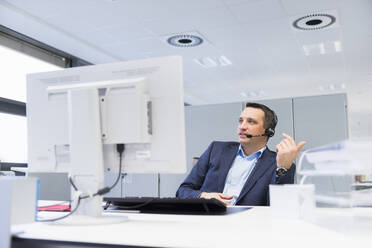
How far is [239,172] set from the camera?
6.56 ft

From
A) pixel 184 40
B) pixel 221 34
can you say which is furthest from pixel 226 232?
pixel 184 40

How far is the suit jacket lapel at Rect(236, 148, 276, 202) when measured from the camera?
6.01ft

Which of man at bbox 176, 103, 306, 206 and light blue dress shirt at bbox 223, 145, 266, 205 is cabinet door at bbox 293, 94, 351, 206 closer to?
man at bbox 176, 103, 306, 206

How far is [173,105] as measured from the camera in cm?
122

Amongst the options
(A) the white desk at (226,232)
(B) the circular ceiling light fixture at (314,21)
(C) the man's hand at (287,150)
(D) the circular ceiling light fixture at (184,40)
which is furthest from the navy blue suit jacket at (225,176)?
(D) the circular ceiling light fixture at (184,40)

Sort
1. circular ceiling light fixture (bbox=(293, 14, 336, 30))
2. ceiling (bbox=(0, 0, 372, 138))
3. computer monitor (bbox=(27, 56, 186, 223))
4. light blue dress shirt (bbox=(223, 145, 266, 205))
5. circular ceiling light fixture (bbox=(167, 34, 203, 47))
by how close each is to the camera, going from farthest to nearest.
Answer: circular ceiling light fixture (bbox=(167, 34, 203, 47))
circular ceiling light fixture (bbox=(293, 14, 336, 30))
ceiling (bbox=(0, 0, 372, 138))
light blue dress shirt (bbox=(223, 145, 266, 205))
computer monitor (bbox=(27, 56, 186, 223))

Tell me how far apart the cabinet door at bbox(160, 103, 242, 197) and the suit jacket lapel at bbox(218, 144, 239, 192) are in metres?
1.60

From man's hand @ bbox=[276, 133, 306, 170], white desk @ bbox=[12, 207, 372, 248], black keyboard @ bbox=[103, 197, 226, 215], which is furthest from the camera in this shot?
man's hand @ bbox=[276, 133, 306, 170]

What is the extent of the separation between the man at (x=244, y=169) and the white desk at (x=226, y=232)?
1.88ft

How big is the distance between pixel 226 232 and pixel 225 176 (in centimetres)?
102

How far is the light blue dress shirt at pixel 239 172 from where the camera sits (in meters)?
1.95

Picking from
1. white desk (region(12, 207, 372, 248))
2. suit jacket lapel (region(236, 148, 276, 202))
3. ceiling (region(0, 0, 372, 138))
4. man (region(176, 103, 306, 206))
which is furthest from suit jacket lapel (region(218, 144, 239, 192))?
ceiling (region(0, 0, 372, 138))

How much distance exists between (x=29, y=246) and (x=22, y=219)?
107mm

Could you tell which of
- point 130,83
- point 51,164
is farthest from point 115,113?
point 51,164
